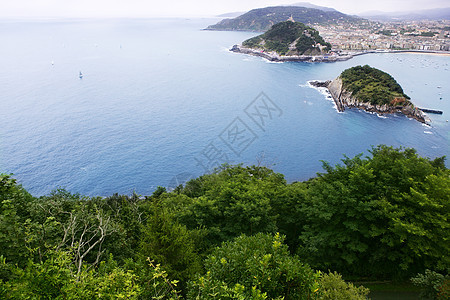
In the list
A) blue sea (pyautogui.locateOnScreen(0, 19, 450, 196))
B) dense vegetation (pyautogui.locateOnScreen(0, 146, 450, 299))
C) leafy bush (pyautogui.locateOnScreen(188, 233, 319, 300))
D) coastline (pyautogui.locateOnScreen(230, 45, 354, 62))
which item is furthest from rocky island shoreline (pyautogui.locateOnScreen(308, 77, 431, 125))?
leafy bush (pyautogui.locateOnScreen(188, 233, 319, 300))

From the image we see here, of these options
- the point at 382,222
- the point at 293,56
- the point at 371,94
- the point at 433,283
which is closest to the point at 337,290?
the point at 433,283

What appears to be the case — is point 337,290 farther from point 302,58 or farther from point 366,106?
A: point 302,58

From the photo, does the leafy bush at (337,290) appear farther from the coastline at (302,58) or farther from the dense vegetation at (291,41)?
the dense vegetation at (291,41)

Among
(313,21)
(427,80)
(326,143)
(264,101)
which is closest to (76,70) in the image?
(264,101)

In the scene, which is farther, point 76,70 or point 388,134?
point 76,70

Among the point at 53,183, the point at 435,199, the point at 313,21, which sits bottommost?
the point at 53,183

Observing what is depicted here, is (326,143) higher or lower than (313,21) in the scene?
lower

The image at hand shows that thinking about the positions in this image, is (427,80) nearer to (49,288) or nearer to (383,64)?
(383,64)

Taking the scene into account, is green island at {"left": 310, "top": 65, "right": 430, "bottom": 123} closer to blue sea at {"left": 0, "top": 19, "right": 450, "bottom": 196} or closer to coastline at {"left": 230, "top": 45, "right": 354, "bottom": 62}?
blue sea at {"left": 0, "top": 19, "right": 450, "bottom": 196}
